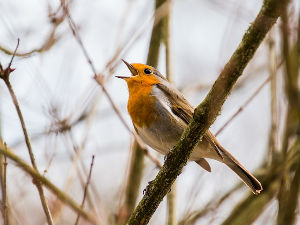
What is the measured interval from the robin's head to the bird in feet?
0.37

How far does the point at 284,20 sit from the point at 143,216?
75.0 inches

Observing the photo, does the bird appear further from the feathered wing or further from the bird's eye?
the bird's eye

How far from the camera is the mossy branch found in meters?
2.19

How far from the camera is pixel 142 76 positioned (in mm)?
4691

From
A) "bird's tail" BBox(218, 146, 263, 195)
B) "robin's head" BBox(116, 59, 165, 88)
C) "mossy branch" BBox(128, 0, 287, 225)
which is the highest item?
"robin's head" BBox(116, 59, 165, 88)

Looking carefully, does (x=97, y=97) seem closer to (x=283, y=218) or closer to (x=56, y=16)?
(x=56, y=16)

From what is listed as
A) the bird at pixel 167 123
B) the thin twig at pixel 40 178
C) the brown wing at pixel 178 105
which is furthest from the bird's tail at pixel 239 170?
the thin twig at pixel 40 178

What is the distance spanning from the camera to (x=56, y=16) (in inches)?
164

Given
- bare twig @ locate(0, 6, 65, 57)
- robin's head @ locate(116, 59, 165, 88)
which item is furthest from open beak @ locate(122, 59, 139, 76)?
bare twig @ locate(0, 6, 65, 57)

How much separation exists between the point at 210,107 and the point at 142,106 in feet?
5.25

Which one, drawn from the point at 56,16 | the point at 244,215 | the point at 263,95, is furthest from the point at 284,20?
the point at 263,95

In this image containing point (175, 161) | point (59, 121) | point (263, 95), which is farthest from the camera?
point (263, 95)

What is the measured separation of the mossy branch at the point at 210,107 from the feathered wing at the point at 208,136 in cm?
98

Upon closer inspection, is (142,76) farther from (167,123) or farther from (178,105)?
(167,123)
